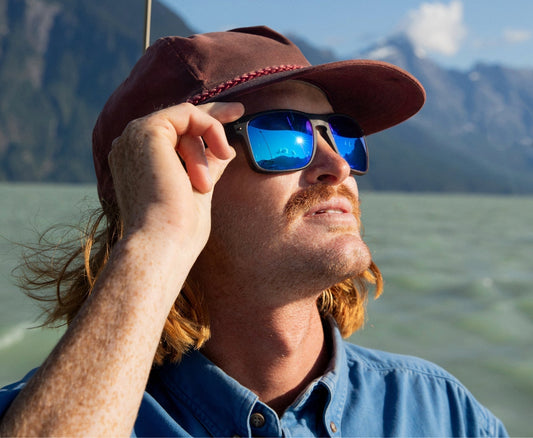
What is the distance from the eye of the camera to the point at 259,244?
240cm

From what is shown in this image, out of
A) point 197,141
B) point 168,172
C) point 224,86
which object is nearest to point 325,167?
point 224,86

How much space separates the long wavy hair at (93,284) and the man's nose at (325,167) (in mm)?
622

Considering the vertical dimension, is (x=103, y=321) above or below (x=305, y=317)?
above

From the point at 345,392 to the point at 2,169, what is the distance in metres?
163

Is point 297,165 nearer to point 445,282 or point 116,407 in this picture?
point 116,407

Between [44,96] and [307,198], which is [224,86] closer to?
[307,198]

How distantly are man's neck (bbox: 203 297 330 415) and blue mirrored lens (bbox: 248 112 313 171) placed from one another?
0.55 metres

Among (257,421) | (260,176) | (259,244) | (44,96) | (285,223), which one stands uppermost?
(260,176)

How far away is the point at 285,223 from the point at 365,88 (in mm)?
795

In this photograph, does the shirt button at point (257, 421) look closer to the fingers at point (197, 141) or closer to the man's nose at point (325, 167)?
the fingers at point (197, 141)

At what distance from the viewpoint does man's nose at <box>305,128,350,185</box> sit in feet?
8.04

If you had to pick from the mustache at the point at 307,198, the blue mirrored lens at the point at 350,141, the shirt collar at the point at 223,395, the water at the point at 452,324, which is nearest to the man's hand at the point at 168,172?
the mustache at the point at 307,198

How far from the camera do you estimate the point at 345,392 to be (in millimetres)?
2189

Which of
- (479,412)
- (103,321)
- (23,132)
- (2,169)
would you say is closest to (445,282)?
(479,412)
